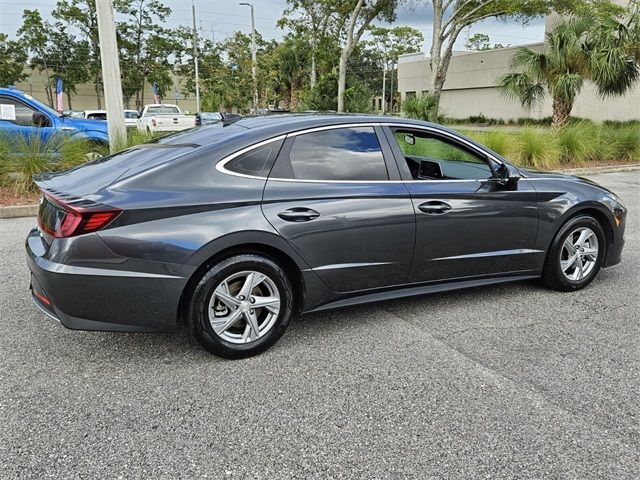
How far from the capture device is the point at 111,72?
367 inches

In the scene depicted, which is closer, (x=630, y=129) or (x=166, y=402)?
(x=166, y=402)

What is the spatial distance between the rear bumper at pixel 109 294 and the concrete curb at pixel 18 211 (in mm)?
5497

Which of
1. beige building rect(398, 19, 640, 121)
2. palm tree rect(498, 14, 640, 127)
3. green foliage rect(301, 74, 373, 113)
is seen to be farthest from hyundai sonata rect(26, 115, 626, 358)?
beige building rect(398, 19, 640, 121)

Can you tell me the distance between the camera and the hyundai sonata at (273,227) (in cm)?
301

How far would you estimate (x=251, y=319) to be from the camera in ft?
11.0

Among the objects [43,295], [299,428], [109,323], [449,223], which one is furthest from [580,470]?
[43,295]

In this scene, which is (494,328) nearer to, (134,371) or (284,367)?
(284,367)

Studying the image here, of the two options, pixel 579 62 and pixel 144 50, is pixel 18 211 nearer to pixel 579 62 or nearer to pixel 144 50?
pixel 579 62

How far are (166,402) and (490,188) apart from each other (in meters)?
2.82

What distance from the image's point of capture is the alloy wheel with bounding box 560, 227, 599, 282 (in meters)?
4.57

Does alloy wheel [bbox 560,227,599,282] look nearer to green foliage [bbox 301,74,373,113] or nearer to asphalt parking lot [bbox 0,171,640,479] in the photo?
asphalt parking lot [bbox 0,171,640,479]

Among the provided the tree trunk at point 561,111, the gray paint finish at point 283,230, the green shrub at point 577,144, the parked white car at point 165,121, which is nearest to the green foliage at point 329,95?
the parked white car at point 165,121

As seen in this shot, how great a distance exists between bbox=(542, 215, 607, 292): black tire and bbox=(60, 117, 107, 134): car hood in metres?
9.11

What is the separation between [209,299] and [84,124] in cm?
884
